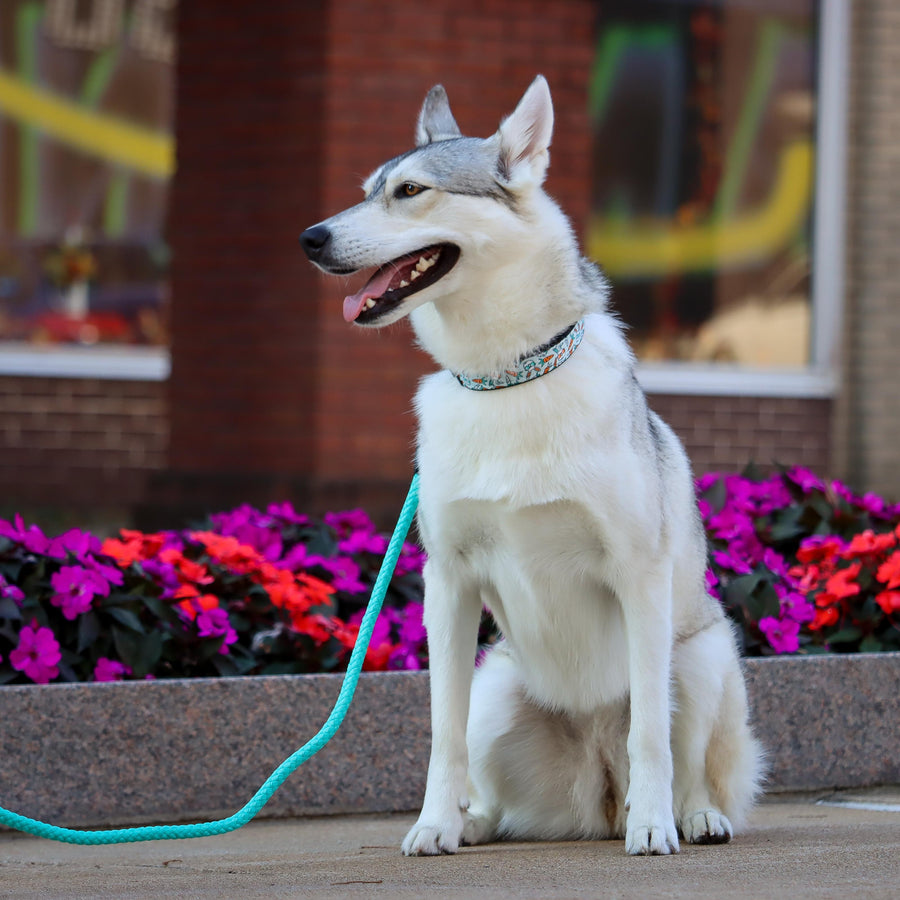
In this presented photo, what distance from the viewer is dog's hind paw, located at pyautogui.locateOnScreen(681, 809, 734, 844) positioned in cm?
375

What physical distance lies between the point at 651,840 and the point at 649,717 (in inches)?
11.2

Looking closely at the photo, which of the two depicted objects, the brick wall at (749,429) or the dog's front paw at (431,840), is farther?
the brick wall at (749,429)

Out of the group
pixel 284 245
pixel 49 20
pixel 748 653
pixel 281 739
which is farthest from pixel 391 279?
pixel 49 20

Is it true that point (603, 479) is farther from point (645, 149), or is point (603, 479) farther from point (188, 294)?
point (645, 149)

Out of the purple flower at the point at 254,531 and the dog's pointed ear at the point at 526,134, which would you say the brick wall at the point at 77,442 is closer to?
the purple flower at the point at 254,531

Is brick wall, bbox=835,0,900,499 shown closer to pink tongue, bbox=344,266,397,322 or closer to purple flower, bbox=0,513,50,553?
purple flower, bbox=0,513,50,553

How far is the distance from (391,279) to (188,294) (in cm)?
606

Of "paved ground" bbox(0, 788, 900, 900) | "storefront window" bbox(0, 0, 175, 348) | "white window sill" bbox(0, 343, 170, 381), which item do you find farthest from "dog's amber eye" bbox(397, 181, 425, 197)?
"storefront window" bbox(0, 0, 175, 348)

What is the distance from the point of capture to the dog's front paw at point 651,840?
3496mm

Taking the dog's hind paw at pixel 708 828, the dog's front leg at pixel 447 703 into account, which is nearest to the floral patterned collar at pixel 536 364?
the dog's front leg at pixel 447 703

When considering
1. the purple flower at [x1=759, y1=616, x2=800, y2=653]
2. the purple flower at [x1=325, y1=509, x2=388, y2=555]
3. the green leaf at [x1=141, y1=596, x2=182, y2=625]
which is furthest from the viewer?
the purple flower at [x1=325, y1=509, x2=388, y2=555]

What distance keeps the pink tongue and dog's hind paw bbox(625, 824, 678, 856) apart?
140 centimetres

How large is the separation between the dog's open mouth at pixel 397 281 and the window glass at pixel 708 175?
280 inches

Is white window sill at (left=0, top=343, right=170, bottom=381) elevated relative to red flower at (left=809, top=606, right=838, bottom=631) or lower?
elevated
